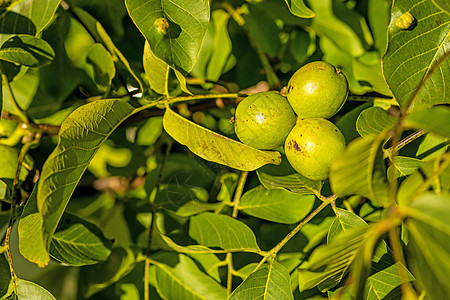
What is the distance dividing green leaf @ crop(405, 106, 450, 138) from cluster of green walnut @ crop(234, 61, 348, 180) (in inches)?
11.1

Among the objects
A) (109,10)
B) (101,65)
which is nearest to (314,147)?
(101,65)

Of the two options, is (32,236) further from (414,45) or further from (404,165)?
(414,45)

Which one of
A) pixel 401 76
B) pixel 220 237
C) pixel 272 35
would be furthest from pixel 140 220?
pixel 401 76

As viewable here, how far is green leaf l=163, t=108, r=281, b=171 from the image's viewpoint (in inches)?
41.9

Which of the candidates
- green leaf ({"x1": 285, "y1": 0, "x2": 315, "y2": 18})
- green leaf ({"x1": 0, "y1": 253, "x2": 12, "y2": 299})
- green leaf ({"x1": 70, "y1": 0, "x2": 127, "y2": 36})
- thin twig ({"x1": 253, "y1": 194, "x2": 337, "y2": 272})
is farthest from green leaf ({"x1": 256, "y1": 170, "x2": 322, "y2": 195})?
green leaf ({"x1": 70, "y1": 0, "x2": 127, "y2": 36})

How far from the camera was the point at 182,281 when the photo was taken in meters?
1.32

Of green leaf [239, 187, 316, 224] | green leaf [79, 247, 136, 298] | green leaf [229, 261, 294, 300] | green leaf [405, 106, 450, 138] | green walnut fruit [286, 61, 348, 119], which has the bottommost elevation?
green leaf [79, 247, 136, 298]

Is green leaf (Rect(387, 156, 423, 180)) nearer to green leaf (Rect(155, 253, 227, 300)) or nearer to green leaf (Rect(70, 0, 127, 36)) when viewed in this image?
green leaf (Rect(155, 253, 227, 300))

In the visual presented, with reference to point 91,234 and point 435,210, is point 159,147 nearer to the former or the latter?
point 91,234

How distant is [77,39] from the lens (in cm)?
168

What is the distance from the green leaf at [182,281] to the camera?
1.28 metres

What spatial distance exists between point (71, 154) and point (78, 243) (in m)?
0.40

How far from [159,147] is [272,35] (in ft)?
1.93

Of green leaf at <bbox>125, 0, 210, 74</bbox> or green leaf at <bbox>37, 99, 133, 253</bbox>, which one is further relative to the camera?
green leaf at <bbox>125, 0, 210, 74</bbox>
